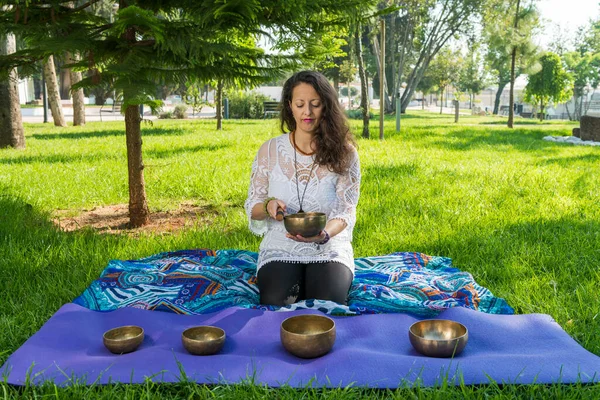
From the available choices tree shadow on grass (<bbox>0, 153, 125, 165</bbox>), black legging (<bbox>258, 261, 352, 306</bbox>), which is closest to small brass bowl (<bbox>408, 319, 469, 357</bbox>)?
black legging (<bbox>258, 261, 352, 306</bbox>)

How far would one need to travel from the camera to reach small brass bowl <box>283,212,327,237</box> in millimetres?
2975

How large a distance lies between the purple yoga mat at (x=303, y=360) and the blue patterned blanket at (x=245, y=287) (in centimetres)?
16

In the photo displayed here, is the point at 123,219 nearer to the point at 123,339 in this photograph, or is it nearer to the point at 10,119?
the point at 123,339

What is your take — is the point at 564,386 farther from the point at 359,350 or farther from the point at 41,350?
the point at 41,350

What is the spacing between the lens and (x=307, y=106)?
3.35 metres

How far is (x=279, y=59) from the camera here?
472 centimetres

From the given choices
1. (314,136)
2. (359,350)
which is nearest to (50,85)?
(314,136)

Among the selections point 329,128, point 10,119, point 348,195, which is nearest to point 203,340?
point 348,195

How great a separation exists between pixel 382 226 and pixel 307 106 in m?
2.09

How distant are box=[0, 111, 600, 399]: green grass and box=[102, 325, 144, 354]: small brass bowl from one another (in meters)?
0.30

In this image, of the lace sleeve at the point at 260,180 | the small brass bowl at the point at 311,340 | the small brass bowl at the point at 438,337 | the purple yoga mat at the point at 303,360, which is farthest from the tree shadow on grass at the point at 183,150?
the small brass bowl at the point at 438,337

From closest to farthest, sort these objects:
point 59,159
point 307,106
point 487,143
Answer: point 307,106 → point 59,159 → point 487,143

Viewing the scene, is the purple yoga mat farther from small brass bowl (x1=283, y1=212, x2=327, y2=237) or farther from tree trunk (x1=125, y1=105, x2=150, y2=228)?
tree trunk (x1=125, y1=105, x2=150, y2=228)

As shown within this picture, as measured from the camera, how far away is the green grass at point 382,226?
2986 millimetres
